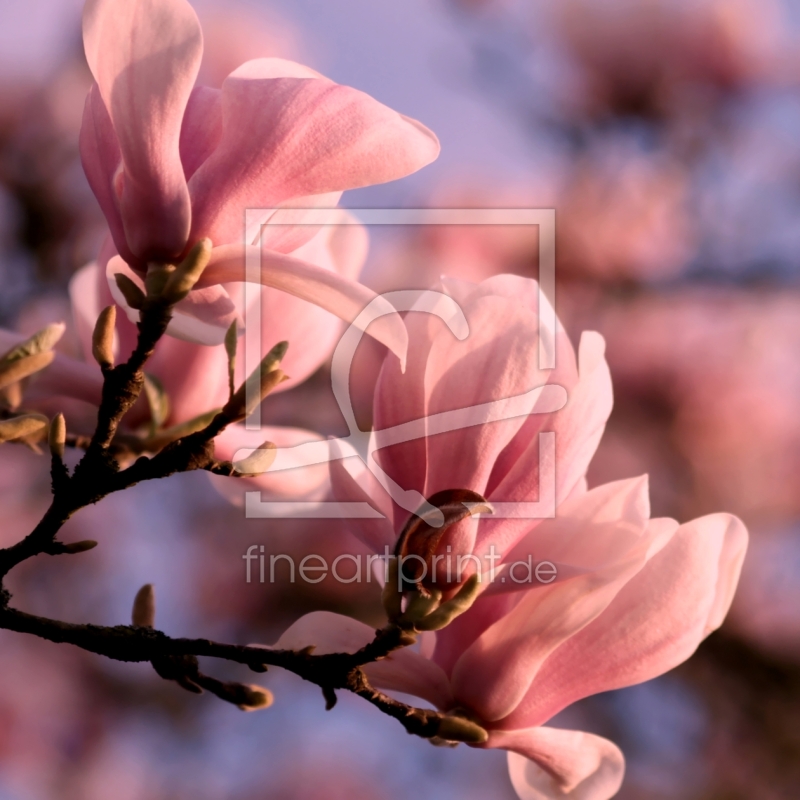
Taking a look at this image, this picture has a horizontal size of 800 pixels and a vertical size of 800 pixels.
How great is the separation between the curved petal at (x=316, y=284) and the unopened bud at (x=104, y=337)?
0.06m

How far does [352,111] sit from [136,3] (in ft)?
0.46

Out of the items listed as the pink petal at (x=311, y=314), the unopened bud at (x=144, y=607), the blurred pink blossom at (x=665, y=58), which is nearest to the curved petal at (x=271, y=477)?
the pink petal at (x=311, y=314)

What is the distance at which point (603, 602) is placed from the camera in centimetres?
67

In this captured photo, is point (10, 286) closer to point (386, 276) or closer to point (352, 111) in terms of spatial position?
point (386, 276)

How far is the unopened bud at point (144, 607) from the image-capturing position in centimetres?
73

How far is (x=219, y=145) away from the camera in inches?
23.7

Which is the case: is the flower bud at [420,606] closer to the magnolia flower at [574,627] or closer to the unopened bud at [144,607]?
the magnolia flower at [574,627]

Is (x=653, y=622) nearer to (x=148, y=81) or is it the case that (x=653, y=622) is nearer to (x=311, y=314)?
(x=311, y=314)

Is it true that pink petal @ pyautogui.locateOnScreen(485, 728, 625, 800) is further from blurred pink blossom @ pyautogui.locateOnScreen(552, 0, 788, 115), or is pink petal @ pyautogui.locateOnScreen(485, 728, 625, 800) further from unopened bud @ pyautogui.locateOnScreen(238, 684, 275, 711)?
blurred pink blossom @ pyautogui.locateOnScreen(552, 0, 788, 115)

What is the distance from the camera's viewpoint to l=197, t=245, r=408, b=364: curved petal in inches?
21.9

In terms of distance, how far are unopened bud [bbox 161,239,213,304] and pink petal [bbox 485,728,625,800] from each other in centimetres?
39

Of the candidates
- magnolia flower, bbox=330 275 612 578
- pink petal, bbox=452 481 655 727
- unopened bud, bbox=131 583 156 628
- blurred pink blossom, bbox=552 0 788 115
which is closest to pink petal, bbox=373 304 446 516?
magnolia flower, bbox=330 275 612 578

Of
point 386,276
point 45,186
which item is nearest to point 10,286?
point 45,186

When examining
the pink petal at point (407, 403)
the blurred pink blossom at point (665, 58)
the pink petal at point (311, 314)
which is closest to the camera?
the pink petal at point (407, 403)
